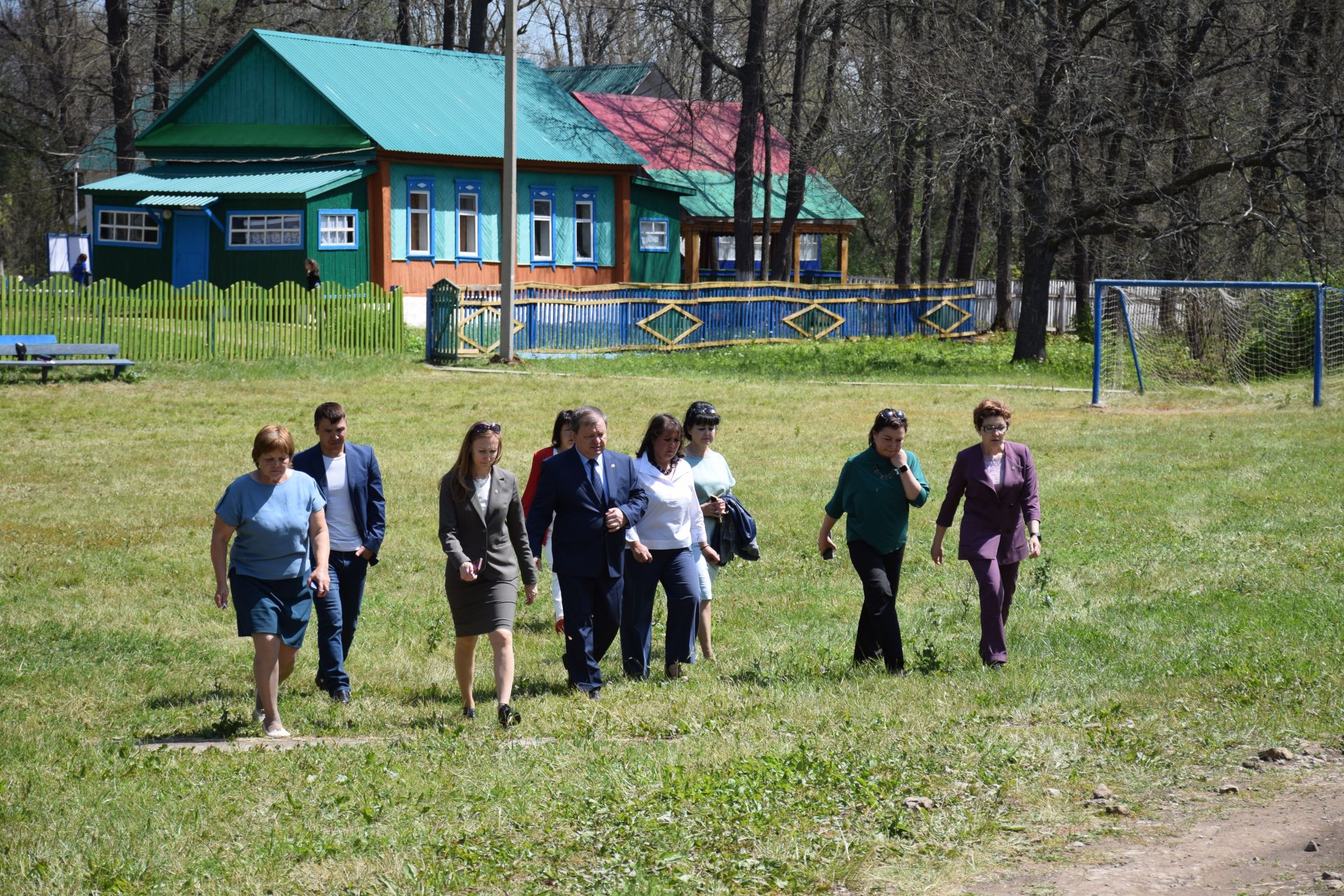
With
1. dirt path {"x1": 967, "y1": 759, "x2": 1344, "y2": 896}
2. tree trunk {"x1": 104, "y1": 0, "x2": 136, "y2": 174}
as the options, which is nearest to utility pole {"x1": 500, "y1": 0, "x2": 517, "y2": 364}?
tree trunk {"x1": 104, "y1": 0, "x2": 136, "y2": 174}

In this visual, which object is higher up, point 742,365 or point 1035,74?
point 1035,74

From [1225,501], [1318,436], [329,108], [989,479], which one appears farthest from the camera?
[329,108]

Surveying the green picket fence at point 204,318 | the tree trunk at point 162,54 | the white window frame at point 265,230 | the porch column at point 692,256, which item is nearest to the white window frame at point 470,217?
the white window frame at point 265,230

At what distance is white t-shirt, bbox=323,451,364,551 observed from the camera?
27.8 feet

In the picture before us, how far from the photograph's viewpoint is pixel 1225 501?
14.3 metres

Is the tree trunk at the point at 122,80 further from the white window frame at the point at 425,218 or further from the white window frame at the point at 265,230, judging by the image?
the white window frame at the point at 425,218

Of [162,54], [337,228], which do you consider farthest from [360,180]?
[162,54]

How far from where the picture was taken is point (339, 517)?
848 centimetres

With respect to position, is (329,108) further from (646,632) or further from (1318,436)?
(646,632)

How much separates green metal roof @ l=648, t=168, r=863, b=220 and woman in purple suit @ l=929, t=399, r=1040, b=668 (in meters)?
35.4

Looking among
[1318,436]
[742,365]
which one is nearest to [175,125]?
[742,365]

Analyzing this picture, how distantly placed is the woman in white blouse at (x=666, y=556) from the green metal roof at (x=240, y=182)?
90.8 ft

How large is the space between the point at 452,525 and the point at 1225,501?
30.2 feet

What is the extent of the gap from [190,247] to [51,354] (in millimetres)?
13038
